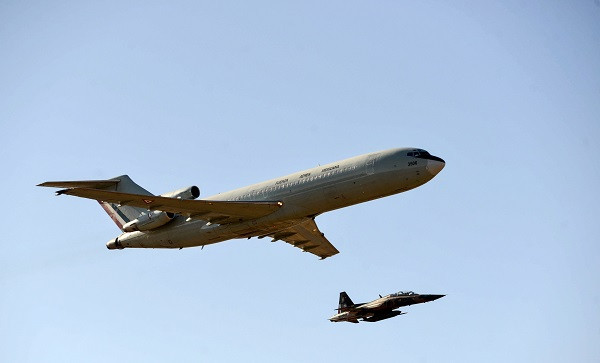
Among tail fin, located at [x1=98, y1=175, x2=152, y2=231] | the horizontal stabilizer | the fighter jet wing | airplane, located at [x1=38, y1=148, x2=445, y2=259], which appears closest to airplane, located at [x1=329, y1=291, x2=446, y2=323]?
the fighter jet wing

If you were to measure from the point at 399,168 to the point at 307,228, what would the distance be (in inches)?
454

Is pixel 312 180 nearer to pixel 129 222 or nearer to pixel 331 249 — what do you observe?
pixel 331 249

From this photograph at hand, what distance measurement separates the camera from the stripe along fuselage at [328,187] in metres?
46.8

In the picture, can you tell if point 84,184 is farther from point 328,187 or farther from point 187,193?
point 328,187

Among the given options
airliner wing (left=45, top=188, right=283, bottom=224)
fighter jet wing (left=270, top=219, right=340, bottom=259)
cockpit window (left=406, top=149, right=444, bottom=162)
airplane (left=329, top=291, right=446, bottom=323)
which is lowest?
airplane (left=329, top=291, right=446, bottom=323)

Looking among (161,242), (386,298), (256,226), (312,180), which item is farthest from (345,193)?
(386,298)

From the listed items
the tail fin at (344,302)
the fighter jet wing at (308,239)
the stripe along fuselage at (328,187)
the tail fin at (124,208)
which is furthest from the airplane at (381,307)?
the tail fin at (124,208)

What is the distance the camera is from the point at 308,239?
5750 centimetres

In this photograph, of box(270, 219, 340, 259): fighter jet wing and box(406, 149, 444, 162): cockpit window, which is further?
box(270, 219, 340, 259): fighter jet wing

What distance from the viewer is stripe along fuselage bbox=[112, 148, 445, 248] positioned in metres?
46.8

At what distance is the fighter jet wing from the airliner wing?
5.12 metres

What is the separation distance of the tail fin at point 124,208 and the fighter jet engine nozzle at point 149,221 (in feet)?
10.1

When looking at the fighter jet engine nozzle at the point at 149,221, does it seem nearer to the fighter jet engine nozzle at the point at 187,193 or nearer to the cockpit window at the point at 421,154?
the fighter jet engine nozzle at the point at 187,193

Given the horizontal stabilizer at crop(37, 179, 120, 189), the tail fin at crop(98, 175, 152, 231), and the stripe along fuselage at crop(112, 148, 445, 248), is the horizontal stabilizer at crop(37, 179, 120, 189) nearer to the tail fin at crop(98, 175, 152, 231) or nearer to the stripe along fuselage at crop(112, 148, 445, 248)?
the tail fin at crop(98, 175, 152, 231)
